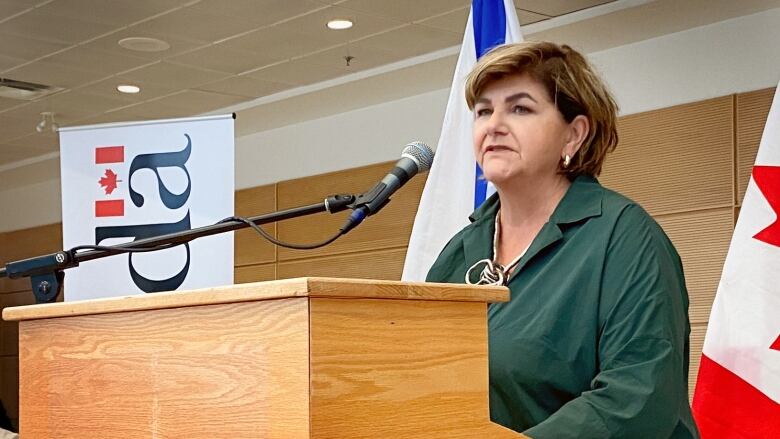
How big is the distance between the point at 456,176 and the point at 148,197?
1.43m

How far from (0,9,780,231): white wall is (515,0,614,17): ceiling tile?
1.65ft

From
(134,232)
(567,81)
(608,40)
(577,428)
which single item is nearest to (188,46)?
(608,40)

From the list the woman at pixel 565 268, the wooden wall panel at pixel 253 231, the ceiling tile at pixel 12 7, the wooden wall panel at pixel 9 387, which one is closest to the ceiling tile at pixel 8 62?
the ceiling tile at pixel 12 7

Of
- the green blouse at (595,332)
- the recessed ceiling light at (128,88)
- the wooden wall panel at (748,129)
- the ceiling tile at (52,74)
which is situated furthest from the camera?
the recessed ceiling light at (128,88)

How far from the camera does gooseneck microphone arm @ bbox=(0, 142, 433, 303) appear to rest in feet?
5.81

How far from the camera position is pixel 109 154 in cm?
297

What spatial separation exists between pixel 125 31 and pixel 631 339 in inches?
194

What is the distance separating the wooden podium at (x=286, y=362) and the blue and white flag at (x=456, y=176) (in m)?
2.48

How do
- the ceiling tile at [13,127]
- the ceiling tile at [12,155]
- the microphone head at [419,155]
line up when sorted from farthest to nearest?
1. the ceiling tile at [12,155]
2. the ceiling tile at [13,127]
3. the microphone head at [419,155]

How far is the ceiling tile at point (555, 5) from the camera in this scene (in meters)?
5.68

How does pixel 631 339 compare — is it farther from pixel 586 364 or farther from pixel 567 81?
pixel 567 81

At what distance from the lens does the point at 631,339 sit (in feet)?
5.50

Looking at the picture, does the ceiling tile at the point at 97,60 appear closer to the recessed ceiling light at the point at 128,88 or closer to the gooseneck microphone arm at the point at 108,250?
the recessed ceiling light at the point at 128,88

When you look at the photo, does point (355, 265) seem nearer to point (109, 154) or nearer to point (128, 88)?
point (128, 88)
